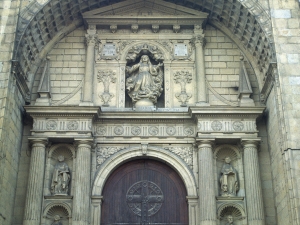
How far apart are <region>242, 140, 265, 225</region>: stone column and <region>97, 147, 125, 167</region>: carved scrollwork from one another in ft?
12.7

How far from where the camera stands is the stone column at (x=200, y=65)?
15.9 meters

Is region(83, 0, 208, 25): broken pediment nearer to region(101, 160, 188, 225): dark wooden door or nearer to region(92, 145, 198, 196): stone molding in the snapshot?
region(92, 145, 198, 196): stone molding

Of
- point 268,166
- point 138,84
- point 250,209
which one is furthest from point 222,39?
point 250,209

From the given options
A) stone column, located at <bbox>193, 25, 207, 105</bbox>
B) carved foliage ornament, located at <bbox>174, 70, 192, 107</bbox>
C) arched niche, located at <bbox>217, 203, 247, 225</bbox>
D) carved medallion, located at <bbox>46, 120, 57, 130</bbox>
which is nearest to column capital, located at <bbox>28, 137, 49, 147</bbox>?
carved medallion, located at <bbox>46, 120, 57, 130</bbox>

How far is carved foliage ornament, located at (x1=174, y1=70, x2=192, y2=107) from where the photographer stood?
16.1 meters

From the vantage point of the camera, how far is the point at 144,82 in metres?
16.2

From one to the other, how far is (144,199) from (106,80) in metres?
4.12

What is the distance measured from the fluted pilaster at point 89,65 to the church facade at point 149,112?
0.13 ft

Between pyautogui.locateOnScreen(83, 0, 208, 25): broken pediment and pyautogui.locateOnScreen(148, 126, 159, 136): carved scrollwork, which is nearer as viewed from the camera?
pyautogui.locateOnScreen(148, 126, 159, 136): carved scrollwork

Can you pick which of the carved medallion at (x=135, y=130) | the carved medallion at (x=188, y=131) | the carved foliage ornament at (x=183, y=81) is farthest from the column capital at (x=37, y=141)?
the carved foliage ornament at (x=183, y=81)

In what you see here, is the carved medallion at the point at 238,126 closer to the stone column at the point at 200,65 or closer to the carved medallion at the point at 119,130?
the stone column at the point at 200,65

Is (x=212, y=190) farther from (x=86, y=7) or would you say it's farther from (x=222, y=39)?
(x=86, y=7)

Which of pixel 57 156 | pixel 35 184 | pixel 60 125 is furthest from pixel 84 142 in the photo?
pixel 35 184

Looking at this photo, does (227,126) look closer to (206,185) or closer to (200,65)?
(206,185)
